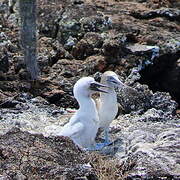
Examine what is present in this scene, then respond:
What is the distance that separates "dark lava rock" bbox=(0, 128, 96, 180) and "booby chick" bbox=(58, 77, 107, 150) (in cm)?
202

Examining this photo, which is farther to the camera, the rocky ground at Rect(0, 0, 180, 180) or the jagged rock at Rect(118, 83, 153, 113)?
the jagged rock at Rect(118, 83, 153, 113)

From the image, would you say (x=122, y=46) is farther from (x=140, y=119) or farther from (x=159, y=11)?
(x=140, y=119)

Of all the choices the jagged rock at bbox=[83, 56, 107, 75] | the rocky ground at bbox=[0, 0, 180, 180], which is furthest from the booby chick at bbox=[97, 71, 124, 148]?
the jagged rock at bbox=[83, 56, 107, 75]

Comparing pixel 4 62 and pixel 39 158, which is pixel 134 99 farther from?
pixel 39 158

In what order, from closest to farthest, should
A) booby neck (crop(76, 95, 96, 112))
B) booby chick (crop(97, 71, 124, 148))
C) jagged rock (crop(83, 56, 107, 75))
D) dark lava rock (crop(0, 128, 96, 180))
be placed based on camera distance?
dark lava rock (crop(0, 128, 96, 180)), booby neck (crop(76, 95, 96, 112)), booby chick (crop(97, 71, 124, 148)), jagged rock (crop(83, 56, 107, 75))

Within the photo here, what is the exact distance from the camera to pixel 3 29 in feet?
42.7

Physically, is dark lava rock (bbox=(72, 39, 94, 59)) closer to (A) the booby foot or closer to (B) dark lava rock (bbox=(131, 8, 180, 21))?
(B) dark lava rock (bbox=(131, 8, 180, 21))

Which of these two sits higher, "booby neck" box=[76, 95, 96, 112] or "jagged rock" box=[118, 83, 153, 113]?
"booby neck" box=[76, 95, 96, 112]

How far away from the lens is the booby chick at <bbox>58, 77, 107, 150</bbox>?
761 centimetres

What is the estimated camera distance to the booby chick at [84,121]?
7605 mm

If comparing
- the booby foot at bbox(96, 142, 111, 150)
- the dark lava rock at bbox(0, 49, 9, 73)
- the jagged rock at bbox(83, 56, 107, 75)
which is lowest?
the jagged rock at bbox(83, 56, 107, 75)

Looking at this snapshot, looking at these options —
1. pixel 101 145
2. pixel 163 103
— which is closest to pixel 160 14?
pixel 163 103

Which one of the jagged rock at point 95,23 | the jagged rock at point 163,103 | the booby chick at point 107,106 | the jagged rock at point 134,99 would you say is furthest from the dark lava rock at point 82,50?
the booby chick at point 107,106

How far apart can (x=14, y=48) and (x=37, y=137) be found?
697 centimetres
